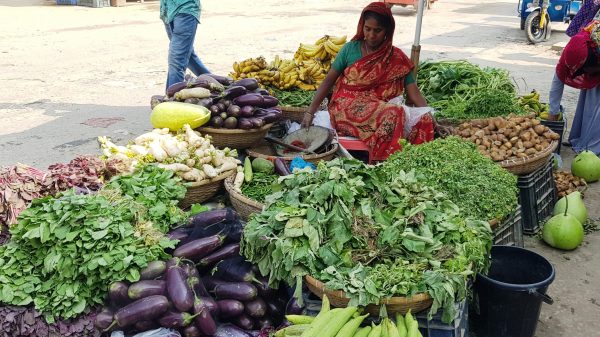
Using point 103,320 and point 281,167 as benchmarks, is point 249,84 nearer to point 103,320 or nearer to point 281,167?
point 281,167

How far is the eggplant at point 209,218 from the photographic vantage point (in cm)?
329

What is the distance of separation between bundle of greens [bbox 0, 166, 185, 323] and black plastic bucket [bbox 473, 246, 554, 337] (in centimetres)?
178

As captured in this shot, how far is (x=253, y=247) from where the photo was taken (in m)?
2.94

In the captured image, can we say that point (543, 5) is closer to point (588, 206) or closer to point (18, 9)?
point (588, 206)

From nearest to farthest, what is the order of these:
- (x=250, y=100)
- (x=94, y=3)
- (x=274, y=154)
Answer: (x=250, y=100) → (x=274, y=154) → (x=94, y=3)

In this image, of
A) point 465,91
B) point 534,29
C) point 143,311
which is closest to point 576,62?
point 465,91

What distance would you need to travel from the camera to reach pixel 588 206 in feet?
16.6

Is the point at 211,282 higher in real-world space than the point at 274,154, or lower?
lower

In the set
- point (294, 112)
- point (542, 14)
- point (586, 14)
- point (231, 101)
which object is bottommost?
point (294, 112)

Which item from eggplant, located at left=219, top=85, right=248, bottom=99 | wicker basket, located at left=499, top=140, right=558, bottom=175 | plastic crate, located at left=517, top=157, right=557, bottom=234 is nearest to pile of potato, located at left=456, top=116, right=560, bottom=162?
wicker basket, located at left=499, top=140, right=558, bottom=175

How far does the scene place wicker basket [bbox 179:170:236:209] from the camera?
3.91 metres

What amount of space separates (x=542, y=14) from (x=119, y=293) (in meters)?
15.0

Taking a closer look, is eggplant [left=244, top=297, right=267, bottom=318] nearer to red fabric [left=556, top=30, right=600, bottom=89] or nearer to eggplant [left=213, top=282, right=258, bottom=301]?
eggplant [left=213, top=282, right=258, bottom=301]

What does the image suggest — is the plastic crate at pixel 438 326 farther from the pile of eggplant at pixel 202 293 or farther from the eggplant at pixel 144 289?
the eggplant at pixel 144 289
